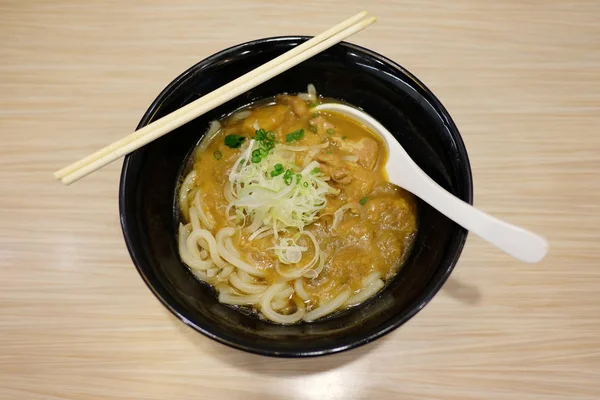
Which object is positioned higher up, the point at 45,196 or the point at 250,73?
the point at 250,73

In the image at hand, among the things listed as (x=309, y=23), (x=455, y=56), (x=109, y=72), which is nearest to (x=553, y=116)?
(x=455, y=56)

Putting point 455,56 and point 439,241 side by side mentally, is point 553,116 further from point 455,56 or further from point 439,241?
point 439,241

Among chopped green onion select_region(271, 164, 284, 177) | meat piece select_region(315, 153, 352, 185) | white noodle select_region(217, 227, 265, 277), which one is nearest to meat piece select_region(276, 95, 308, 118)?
meat piece select_region(315, 153, 352, 185)

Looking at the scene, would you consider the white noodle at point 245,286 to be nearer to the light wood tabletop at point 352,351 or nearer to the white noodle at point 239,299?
the white noodle at point 239,299

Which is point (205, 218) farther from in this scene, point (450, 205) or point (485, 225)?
point (485, 225)

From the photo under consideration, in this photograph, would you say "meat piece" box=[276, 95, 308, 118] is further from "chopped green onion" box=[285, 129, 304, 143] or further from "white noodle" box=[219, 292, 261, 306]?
"white noodle" box=[219, 292, 261, 306]

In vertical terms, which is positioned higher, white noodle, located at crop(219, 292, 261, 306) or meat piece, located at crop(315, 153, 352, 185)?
meat piece, located at crop(315, 153, 352, 185)

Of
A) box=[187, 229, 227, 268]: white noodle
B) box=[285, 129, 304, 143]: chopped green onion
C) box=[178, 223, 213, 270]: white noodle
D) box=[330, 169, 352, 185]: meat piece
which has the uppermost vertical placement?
box=[285, 129, 304, 143]: chopped green onion
